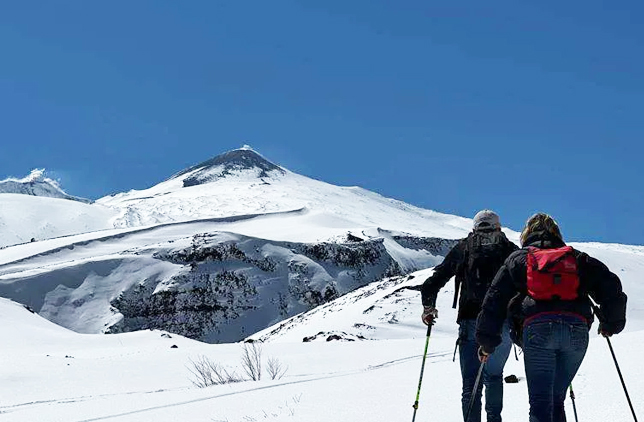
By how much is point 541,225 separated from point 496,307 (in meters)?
0.73

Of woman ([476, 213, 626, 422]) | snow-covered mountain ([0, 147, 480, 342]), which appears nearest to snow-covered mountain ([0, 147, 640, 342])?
snow-covered mountain ([0, 147, 480, 342])

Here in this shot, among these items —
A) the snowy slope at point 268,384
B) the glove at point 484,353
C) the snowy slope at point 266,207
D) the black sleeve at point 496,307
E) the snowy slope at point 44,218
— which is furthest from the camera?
the snowy slope at point 266,207

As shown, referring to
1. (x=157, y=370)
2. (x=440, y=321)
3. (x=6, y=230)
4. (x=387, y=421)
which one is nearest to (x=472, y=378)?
(x=387, y=421)

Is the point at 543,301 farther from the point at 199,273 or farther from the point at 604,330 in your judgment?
the point at 199,273

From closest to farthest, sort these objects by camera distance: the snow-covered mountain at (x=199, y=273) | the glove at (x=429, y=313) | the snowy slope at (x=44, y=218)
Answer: the glove at (x=429, y=313), the snow-covered mountain at (x=199, y=273), the snowy slope at (x=44, y=218)

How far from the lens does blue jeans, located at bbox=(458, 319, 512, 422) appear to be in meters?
6.36

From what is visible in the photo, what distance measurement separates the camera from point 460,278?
659 cm

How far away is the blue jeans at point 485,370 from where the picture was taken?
250 inches

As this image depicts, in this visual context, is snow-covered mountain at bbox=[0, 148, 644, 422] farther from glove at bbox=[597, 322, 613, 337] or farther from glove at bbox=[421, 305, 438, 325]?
glove at bbox=[597, 322, 613, 337]

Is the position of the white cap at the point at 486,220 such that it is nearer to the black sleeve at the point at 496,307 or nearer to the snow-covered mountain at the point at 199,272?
the black sleeve at the point at 496,307

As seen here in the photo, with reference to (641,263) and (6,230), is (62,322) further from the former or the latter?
(6,230)

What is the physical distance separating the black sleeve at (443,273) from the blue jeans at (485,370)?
15.2 inches

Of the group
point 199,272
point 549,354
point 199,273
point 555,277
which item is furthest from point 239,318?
point 555,277

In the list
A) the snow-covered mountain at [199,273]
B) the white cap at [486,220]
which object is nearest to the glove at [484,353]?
the white cap at [486,220]
